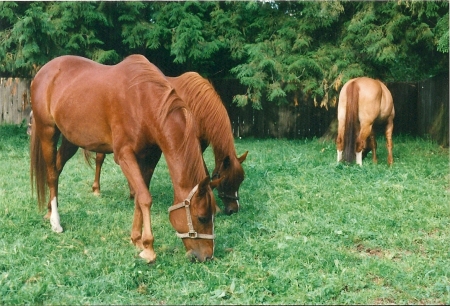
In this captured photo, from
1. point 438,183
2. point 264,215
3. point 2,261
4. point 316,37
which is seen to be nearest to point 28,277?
point 2,261

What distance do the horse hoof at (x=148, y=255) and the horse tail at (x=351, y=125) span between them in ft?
17.2

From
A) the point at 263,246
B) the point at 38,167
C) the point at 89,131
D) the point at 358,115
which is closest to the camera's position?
the point at 263,246

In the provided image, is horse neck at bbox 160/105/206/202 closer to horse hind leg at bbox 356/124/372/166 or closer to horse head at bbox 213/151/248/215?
horse head at bbox 213/151/248/215

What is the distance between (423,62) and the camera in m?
12.0

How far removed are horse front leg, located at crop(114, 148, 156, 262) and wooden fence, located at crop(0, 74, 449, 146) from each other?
11.2 metres

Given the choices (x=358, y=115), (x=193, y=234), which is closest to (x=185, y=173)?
(x=193, y=234)

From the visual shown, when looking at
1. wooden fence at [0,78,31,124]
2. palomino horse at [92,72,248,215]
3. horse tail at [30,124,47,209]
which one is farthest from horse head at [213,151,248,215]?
wooden fence at [0,78,31,124]

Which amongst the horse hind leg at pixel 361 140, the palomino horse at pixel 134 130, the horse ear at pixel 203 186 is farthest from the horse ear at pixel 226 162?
the horse hind leg at pixel 361 140

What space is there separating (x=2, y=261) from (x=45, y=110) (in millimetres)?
1833

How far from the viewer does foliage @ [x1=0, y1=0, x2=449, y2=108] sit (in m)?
10.3

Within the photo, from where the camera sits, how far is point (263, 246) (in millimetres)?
4332

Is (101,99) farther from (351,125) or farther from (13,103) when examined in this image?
(13,103)

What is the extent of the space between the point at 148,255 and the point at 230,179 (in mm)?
1552

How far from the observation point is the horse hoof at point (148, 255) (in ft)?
13.1
